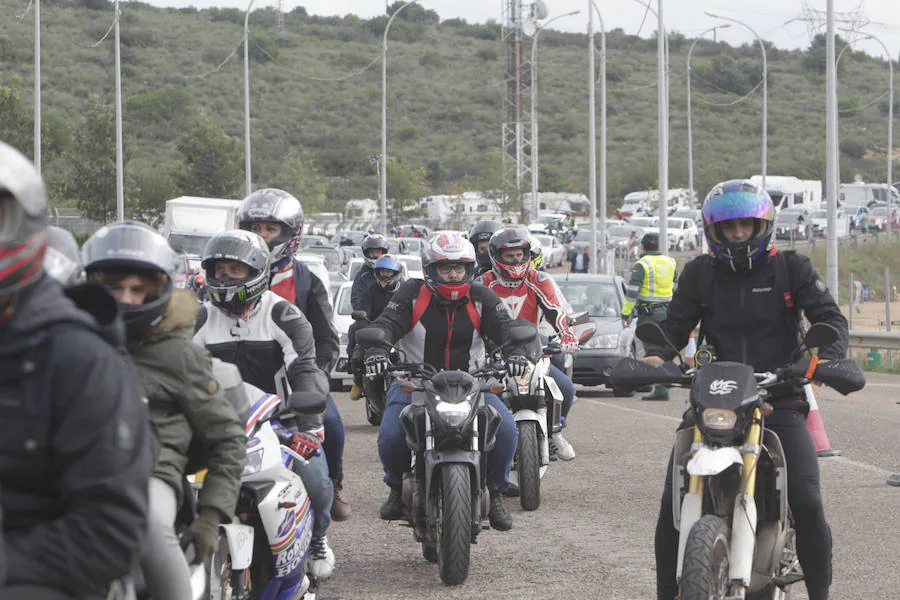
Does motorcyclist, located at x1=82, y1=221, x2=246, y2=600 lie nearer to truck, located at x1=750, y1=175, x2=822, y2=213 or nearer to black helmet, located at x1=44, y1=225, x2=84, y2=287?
black helmet, located at x1=44, y1=225, x2=84, y2=287

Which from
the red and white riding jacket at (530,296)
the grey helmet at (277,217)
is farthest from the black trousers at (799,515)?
the red and white riding jacket at (530,296)

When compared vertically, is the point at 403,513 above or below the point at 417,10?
below

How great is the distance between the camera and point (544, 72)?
139 meters

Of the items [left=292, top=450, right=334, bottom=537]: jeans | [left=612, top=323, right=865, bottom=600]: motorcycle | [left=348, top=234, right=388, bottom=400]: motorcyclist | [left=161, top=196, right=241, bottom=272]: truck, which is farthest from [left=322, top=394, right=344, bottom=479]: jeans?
[left=161, top=196, right=241, bottom=272]: truck

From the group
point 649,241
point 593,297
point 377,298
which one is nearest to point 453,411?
point 377,298

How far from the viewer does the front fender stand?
555 centimetres

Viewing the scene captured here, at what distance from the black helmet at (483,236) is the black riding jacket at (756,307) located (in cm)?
709

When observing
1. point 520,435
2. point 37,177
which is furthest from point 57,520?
point 520,435

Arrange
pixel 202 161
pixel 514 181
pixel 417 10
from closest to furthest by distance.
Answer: pixel 202 161 → pixel 514 181 → pixel 417 10

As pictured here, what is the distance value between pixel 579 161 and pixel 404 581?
341 ft

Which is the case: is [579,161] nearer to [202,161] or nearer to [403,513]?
[202,161]

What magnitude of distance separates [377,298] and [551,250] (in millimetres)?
45847

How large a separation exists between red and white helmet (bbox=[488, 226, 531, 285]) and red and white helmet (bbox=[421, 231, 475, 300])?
2630mm

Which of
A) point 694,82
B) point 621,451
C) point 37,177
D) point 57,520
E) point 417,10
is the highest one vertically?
point 417,10
